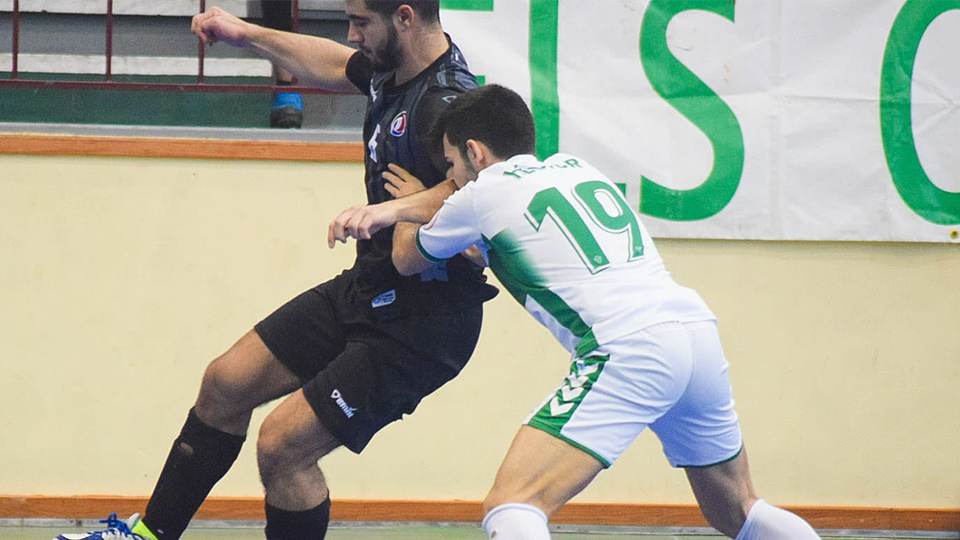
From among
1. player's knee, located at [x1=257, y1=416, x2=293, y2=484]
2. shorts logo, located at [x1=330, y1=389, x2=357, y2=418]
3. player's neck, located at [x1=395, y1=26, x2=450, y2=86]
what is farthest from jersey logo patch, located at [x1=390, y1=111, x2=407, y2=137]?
player's knee, located at [x1=257, y1=416, x2=293, y2=484]

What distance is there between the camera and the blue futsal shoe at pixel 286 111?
4551 mm

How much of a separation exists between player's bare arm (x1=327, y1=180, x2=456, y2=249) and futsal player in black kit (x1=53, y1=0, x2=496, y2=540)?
130 mm

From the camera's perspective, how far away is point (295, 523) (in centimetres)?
298

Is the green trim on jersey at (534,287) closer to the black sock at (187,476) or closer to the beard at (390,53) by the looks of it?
the beard at (390,53)

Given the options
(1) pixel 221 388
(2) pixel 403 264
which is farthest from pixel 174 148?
(2) pixel 403 264

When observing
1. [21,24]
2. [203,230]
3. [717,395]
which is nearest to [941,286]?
[717,395]

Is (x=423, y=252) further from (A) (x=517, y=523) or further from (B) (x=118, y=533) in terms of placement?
(B) (x=118, y=533)

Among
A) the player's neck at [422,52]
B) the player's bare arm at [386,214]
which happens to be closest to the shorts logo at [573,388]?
the player's bare arm at [386,214]

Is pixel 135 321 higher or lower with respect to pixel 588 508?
higher

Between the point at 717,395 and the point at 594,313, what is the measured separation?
0.31 meters

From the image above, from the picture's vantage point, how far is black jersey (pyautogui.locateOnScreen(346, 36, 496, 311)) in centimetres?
289

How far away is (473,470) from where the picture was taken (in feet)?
14.4

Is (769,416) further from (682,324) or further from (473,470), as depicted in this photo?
(682,324)

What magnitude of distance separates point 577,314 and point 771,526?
65 centimetres
